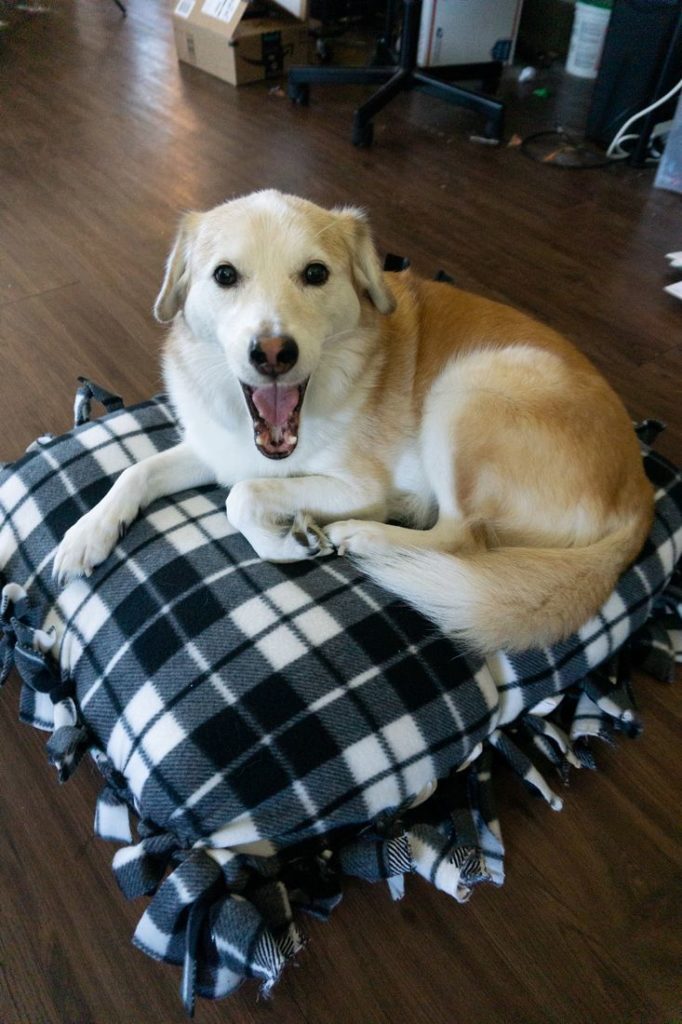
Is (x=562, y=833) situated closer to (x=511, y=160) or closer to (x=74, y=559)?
(x=74, y=559)

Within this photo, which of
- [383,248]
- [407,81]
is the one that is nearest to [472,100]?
[407,81]

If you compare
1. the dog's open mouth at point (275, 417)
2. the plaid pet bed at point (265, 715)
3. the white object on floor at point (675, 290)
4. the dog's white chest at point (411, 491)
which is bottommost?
the plaid pet bed at point (265, 715)

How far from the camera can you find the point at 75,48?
13.8ft

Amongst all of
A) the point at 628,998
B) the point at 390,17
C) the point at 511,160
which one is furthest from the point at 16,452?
the point at 390,17

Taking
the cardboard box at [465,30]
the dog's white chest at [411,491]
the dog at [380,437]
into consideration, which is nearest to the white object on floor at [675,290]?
the dog at [380,437]

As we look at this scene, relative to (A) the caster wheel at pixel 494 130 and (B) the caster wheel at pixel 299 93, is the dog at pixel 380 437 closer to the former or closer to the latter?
(A) the caster wheel at pixel 494 130

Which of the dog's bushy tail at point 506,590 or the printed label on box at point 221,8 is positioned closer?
the dog's bushy tail at point 506,590

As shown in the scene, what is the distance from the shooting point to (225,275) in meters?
1.11

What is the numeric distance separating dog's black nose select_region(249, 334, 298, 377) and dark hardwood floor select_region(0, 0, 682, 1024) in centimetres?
60

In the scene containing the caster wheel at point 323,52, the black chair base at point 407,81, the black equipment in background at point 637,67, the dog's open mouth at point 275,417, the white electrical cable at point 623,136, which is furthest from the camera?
the caster wheel at point 323,52

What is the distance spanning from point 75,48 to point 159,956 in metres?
4.93

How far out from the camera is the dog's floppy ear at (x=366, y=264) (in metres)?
1.23

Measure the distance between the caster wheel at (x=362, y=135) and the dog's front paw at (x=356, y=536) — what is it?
2.59m

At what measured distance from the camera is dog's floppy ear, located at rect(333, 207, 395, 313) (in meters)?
1.23
